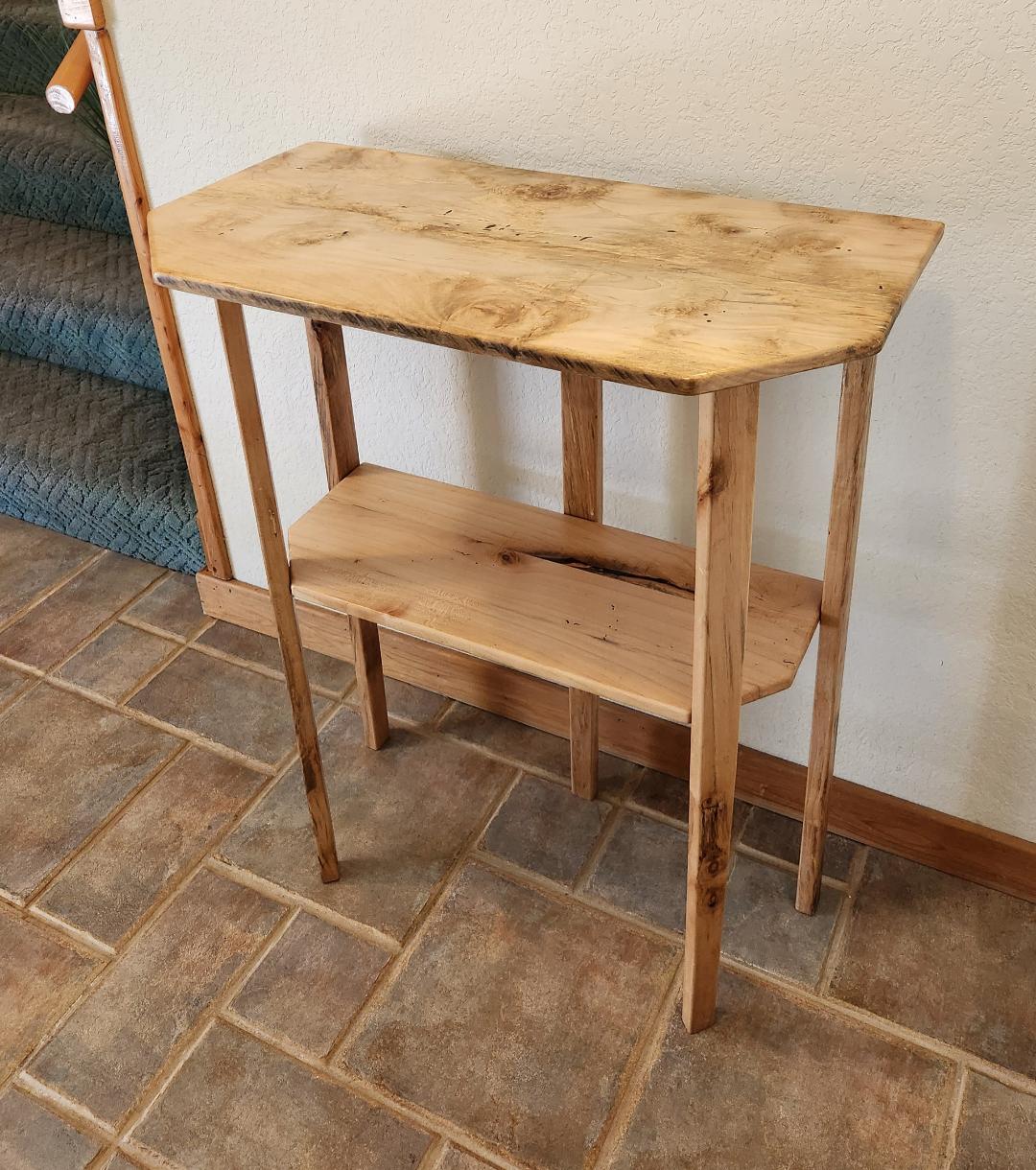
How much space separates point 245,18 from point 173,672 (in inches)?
49.2

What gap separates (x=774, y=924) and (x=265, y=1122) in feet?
2.65

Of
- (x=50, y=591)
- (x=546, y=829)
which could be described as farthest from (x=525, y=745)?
(x=50, y=591)

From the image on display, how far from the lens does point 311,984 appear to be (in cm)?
170

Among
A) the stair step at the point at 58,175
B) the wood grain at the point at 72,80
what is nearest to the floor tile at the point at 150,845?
the wood grain at the point at 72,80

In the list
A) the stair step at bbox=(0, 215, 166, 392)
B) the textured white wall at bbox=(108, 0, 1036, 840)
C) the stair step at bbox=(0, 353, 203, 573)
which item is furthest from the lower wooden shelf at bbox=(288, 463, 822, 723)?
the stair step at bbox=(0, 215, 166, 392)

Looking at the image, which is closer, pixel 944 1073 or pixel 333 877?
pixel 944 1073

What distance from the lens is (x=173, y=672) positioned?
231 centimetres

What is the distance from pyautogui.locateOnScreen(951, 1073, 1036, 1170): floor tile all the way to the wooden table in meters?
0.36

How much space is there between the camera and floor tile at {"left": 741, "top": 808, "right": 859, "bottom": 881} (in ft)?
6.08

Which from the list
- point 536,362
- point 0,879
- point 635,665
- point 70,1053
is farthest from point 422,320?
point 0,879

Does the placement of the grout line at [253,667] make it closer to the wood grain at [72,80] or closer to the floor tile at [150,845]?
the floor tile at [150,845]

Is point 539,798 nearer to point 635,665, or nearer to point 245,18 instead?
point 635,665

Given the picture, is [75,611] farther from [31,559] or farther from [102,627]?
[31,559]

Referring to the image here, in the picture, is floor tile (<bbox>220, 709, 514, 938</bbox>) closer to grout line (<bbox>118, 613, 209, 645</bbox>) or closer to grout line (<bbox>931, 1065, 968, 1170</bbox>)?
grout line (<bbox>118, 613, 209, 645</bbox>)
